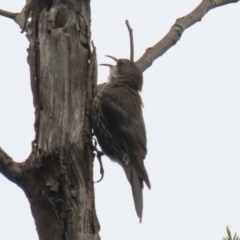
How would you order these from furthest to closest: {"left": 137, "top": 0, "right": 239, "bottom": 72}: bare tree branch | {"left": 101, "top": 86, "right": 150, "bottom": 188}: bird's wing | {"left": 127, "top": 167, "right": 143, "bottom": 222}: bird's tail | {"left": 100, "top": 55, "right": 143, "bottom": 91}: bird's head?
{"left": 100, "top": 55, "right": 143, "bottom": 91}: bird's head → {"left": 137, "top": 0, "right": 239, "bottom": 72}: bare tree branch → {"left": 101, "top": 86, "right": 150, "bottom": 188}: bird's wing → {"left": 127, "top": 167, "right": 143, "bottom": 222}: bird's tail

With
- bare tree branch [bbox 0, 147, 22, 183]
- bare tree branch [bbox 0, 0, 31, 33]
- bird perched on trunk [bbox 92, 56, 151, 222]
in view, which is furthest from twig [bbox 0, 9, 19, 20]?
bare tree branch [bbox 0, 147, 22, 183]

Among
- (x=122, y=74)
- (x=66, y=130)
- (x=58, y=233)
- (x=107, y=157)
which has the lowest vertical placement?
(x=58, y=233)

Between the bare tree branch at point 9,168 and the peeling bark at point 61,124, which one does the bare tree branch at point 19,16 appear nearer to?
the peeling bark at point 61,124

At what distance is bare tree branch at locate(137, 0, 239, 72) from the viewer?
4.91 m

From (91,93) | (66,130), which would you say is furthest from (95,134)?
(66,130)

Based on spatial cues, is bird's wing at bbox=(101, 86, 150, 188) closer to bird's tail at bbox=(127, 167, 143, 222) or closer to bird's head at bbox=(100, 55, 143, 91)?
bird's tail at bbox=(127, 167, 143, 222)

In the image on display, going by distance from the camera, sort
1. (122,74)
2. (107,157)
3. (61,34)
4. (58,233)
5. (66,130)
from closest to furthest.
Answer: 1. (58,233)
2. (66,130)
3. (61,34)
4. (107,157)
5. (122,74)

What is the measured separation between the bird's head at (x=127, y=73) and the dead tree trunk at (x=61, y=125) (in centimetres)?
96

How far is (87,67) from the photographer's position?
157 inches

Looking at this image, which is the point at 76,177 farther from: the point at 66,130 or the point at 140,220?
the point at 140,220

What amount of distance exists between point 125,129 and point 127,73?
0.61 metres

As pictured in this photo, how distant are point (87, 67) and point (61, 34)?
10.2 inches

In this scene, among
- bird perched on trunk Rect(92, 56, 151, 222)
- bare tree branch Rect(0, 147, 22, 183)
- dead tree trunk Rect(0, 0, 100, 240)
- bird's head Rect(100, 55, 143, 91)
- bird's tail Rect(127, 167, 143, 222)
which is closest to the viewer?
bare tree branch Rect(0, 147, 22, 183)

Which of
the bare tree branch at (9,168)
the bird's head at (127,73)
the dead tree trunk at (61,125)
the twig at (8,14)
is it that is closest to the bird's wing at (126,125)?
the bird's head at (127,73)
